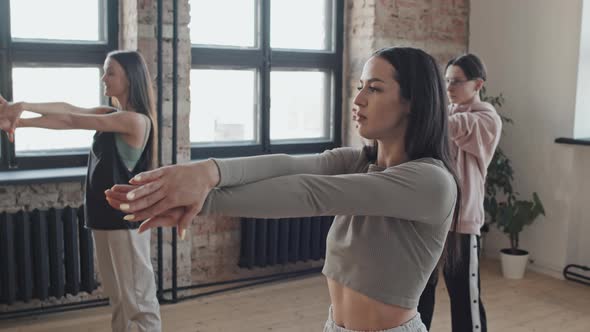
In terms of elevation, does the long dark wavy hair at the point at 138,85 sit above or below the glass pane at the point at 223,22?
below

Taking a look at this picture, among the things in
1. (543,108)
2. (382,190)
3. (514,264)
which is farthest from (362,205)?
(543,108)

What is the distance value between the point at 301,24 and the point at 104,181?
225 cm

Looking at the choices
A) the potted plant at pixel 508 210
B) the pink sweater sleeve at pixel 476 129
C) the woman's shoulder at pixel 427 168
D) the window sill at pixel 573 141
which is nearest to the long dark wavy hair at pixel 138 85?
the pink sweater sleeve at pixel 476 129

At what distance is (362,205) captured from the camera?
1237 mm

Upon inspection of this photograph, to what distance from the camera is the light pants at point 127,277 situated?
3047 millimetres

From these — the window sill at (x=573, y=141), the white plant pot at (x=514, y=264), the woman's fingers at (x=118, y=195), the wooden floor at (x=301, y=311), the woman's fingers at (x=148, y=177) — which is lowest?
the wooden floor at (x=301, y=311)

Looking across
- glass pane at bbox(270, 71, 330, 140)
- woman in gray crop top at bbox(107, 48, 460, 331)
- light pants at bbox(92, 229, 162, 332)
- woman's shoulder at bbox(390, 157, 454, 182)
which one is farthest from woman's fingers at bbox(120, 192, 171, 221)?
glass pane at bbox(270, 71, 330, 140)

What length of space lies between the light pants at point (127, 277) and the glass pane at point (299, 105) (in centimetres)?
182

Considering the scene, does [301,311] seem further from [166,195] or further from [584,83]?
[166,195]

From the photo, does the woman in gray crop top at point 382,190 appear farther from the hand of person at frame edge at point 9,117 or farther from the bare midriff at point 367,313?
the hand of person at frame edge at point 9,117

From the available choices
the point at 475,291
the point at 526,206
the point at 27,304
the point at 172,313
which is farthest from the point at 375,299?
the point at 526,206

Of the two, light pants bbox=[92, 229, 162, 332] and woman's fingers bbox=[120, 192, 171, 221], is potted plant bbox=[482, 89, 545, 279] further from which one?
woman's fingers bbox=[120, 192, 171, 221]

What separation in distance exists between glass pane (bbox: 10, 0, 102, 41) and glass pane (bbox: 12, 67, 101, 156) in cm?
21

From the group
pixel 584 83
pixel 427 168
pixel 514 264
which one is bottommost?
pixel 514 264
